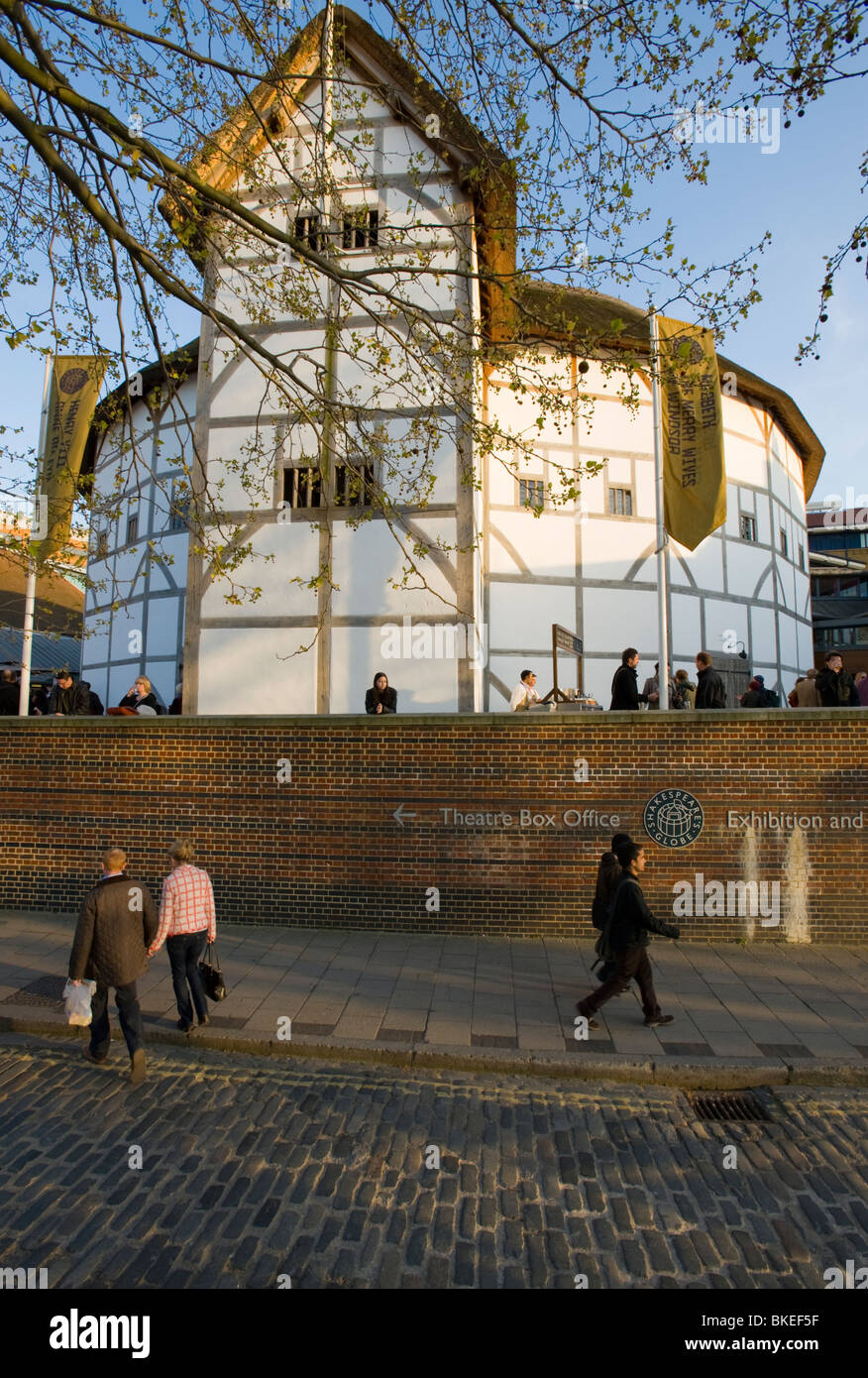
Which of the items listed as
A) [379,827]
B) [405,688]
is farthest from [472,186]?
[379,827]

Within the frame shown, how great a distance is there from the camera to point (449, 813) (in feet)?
28.7

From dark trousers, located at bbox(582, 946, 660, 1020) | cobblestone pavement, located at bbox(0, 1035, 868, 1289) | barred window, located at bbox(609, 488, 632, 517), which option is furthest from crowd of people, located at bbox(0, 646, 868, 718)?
barred window, located at bbox(609, 488, 632, 517)

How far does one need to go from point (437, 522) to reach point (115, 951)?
8.60 m

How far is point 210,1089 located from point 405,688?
299 inches

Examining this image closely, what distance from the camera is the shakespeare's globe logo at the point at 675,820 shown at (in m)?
8.44

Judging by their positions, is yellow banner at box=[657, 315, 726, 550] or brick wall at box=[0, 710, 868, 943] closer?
brick wall at box=[0, 710, 868, 943]

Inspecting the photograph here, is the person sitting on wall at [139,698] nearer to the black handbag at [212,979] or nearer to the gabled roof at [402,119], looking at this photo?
the black handbag at [212,979]

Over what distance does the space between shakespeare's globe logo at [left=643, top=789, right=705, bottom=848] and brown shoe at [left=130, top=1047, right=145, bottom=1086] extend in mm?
5472

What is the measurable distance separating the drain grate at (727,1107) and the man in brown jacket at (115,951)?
362 cm

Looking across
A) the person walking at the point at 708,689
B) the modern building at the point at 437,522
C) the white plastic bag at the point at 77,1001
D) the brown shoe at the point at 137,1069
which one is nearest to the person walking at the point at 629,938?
the modern building at the point at 437,522

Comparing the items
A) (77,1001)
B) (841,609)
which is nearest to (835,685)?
(77,1001)

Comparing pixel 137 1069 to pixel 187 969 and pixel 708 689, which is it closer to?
pixel 187 969

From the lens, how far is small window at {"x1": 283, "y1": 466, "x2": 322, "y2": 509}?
41.5 ft

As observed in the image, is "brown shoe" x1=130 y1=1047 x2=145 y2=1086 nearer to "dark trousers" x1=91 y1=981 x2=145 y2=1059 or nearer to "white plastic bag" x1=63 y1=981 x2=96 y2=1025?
"dark trousers" x1=91 y1=981 x2=145 y2=1059
